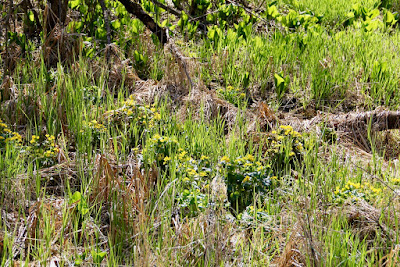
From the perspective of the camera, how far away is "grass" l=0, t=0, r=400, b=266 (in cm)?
194

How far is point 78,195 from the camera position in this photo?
2131 millimetres

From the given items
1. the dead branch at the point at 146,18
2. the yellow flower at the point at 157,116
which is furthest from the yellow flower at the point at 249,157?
the dead branch at the point at 146,18

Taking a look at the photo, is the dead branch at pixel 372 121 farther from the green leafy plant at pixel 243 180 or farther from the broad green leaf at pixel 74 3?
the broad green leaf at pixel 74 3

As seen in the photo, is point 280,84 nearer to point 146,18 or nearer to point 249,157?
point 249,157

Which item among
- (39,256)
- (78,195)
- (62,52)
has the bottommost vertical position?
(39,256)

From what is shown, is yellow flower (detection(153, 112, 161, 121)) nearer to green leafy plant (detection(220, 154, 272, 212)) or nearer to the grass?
the grass

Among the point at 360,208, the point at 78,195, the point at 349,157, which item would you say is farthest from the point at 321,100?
the point at 78,195

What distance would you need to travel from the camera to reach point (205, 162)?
253cm

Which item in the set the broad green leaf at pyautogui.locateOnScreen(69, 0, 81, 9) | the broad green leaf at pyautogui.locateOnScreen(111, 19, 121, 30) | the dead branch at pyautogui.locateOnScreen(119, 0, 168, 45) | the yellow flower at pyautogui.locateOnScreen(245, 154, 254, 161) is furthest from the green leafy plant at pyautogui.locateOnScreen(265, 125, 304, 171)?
the broad green leaf at pyautogui.locateOnScreen(69, 0, 81, 9)

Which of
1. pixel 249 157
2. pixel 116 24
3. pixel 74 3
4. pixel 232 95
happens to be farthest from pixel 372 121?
pixel 74 3

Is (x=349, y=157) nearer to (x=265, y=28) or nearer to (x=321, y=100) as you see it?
(x=321, y=100)

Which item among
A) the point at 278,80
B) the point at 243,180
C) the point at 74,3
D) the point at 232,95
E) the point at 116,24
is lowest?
the point at 243,180

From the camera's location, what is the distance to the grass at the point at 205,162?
194 centimetres

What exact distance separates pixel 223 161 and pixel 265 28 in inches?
109
